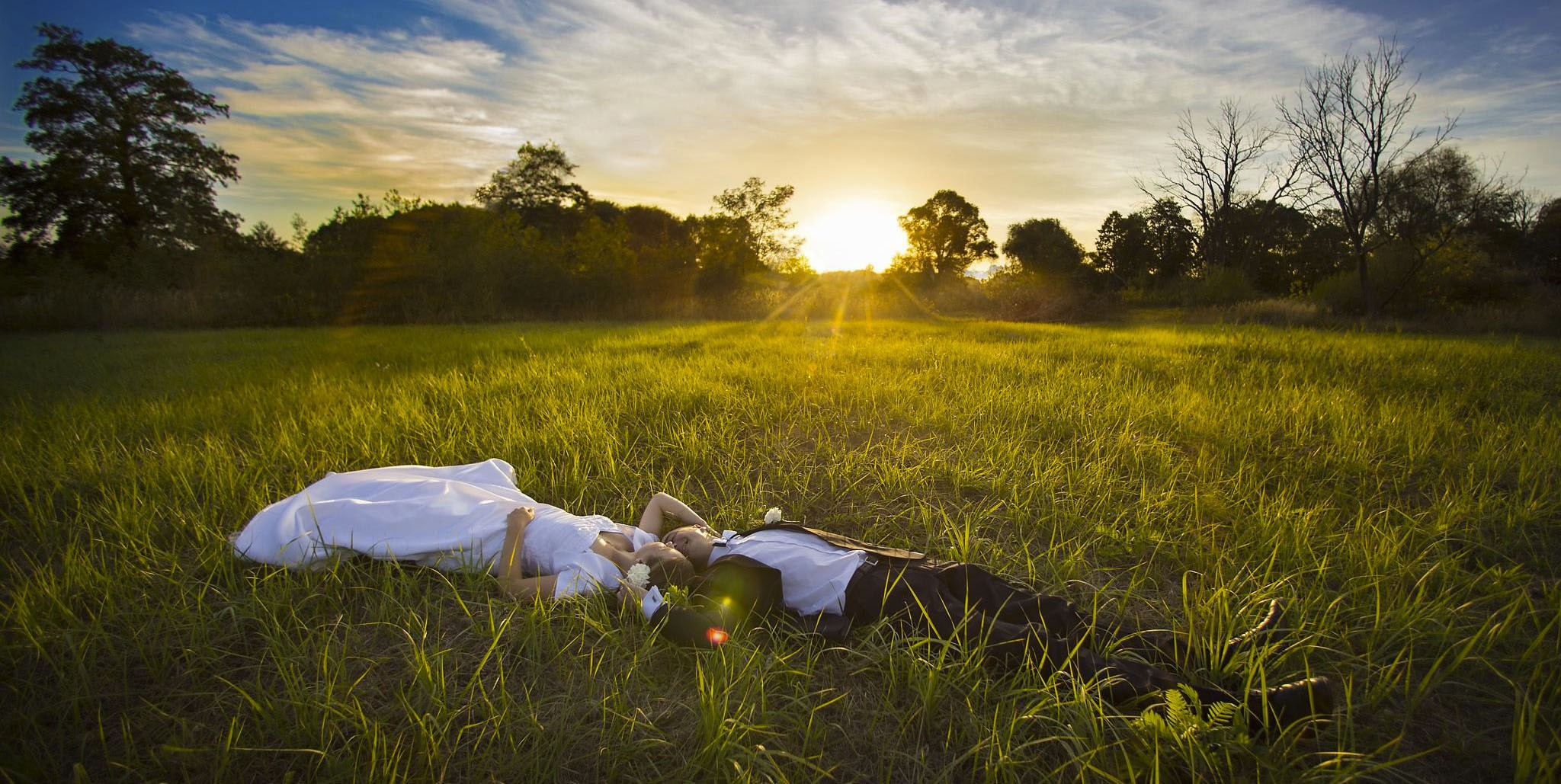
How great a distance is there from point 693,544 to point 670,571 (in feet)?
0.67

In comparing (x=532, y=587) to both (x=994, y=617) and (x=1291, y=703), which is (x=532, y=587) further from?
(x=1291, y=703)

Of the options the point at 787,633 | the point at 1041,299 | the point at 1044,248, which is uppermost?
the point at 1044,248

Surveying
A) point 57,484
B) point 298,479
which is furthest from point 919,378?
point 57,484

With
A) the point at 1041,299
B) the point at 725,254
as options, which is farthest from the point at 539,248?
the point at 1041,299

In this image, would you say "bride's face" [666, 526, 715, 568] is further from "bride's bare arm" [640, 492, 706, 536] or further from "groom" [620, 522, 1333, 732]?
"bride's bare arm" [640, 492, 706, 536]

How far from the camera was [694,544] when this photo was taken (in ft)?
8.30

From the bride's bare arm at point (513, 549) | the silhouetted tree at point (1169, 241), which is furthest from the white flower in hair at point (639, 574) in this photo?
the silhouetted tree at point (1169, 241)

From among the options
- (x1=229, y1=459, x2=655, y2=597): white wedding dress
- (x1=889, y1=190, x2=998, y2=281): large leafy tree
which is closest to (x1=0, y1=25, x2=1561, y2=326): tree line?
(x1=889, y1=190, x2=998, y2=281): large leafy tree

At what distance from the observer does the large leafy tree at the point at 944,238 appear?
32.1 metres

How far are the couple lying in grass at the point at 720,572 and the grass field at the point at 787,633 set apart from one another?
0.32ft

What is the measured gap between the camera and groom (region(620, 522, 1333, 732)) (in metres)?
1.60

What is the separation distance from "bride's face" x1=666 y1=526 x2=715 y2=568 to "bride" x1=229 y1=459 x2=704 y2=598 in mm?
93

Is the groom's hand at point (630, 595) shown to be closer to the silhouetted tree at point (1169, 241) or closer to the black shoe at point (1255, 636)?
the black shoe at point (1255, 636)

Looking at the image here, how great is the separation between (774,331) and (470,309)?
10.2m
